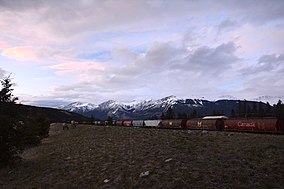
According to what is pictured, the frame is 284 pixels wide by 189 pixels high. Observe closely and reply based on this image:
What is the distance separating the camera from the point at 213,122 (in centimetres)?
5050

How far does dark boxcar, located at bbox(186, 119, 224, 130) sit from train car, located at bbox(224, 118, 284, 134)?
6.45ft

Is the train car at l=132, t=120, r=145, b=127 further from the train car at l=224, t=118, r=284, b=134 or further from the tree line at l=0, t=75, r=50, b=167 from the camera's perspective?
the tree line at l=0, t=75, r=50, b=167

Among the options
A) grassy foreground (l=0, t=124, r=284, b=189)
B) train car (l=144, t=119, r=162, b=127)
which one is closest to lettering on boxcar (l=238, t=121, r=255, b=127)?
grassy foreground (l=0, t=124, r=284, b=189)

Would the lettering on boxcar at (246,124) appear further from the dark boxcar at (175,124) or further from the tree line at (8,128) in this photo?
the tree line at (8,128)

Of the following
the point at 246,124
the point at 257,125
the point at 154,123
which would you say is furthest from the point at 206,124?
the point at 154,123

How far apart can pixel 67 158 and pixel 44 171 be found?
128 inches

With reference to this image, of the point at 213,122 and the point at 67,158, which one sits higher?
the point at 213,122

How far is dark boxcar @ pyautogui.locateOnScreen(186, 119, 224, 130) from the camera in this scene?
49406mm

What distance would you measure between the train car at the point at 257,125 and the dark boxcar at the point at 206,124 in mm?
1967

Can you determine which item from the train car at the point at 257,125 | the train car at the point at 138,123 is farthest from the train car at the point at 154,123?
the train car at the point at 257,125

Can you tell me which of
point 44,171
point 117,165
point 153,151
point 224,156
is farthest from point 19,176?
point 224,156

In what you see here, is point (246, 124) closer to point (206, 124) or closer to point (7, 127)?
point (206, 124)

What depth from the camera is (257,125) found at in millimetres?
39688

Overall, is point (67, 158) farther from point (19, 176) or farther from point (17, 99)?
point (17, 99)
